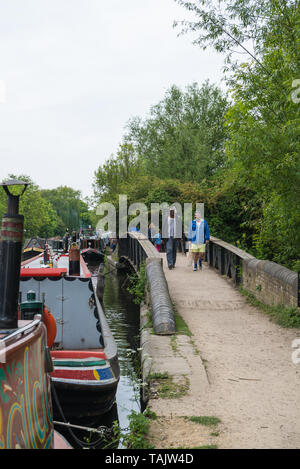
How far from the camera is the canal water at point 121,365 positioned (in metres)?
6.77

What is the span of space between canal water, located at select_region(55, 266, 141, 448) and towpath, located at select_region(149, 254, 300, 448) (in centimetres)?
57

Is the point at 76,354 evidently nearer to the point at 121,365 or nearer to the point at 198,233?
the point at 121,365

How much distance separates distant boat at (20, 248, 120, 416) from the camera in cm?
687

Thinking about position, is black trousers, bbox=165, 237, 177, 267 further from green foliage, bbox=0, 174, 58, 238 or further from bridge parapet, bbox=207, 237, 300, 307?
green foliage, bbox=0, 174, 58, 238

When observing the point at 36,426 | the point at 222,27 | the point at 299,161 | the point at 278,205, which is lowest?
the point at 36,426

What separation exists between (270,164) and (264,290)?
125 inches

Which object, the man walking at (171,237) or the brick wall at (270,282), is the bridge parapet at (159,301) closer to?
the man walking at (171,237)

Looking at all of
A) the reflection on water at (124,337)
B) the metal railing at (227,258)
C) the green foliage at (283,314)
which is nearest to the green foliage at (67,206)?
the reflection on water at (124,337)

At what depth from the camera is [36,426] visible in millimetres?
3488

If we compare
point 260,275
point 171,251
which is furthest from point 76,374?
point 171,251

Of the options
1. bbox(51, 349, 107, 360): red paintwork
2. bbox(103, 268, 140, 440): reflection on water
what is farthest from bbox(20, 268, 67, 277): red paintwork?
bbox(103, 268, 140, 440): reflection on water

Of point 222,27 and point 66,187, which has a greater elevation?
point 66,187

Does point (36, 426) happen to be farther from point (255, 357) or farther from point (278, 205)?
point (278, 205)

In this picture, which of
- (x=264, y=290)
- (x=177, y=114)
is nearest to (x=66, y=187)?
(x=177, y=114)
